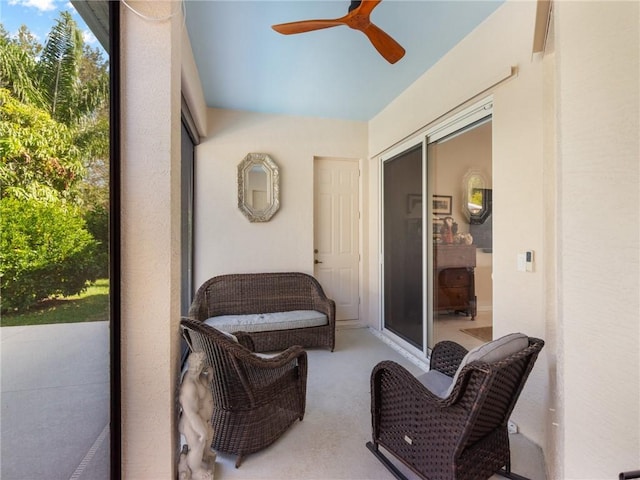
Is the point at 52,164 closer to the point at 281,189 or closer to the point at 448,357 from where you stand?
the point at 448,357

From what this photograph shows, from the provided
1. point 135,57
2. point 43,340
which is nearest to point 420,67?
point 135,57

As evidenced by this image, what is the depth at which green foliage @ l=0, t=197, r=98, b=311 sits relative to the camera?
0.90 metres

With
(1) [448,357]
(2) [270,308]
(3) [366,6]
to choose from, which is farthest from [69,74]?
(2) [270,308]

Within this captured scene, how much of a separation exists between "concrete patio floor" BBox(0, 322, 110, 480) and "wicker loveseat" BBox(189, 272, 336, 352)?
2001 mm

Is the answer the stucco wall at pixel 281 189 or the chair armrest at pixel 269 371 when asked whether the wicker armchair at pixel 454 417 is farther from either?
the stucco wall at pixel 281 189

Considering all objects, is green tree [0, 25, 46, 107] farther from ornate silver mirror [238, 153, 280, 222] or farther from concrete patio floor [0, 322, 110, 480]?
ornate silver mirror [238, 153, 280, 222]

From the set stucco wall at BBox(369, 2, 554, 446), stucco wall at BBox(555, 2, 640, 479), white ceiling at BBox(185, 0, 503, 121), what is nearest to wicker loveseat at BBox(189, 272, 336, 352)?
stucco wall at BBox(369, 2, 554, 446)

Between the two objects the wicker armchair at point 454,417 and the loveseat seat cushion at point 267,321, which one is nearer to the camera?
the wicker armchair at point 454,417

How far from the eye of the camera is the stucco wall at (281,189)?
155 inches

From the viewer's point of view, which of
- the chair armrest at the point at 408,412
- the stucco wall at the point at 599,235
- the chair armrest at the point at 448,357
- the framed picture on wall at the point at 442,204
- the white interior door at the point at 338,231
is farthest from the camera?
the white interior door at the point at 338,231

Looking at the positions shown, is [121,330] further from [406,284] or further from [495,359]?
[406,284]

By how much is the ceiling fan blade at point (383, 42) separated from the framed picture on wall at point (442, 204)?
134cm

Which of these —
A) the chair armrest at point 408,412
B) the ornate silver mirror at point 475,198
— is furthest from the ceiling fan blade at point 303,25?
the chair armrest at point 408,412

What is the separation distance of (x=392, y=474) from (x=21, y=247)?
1.96 m
